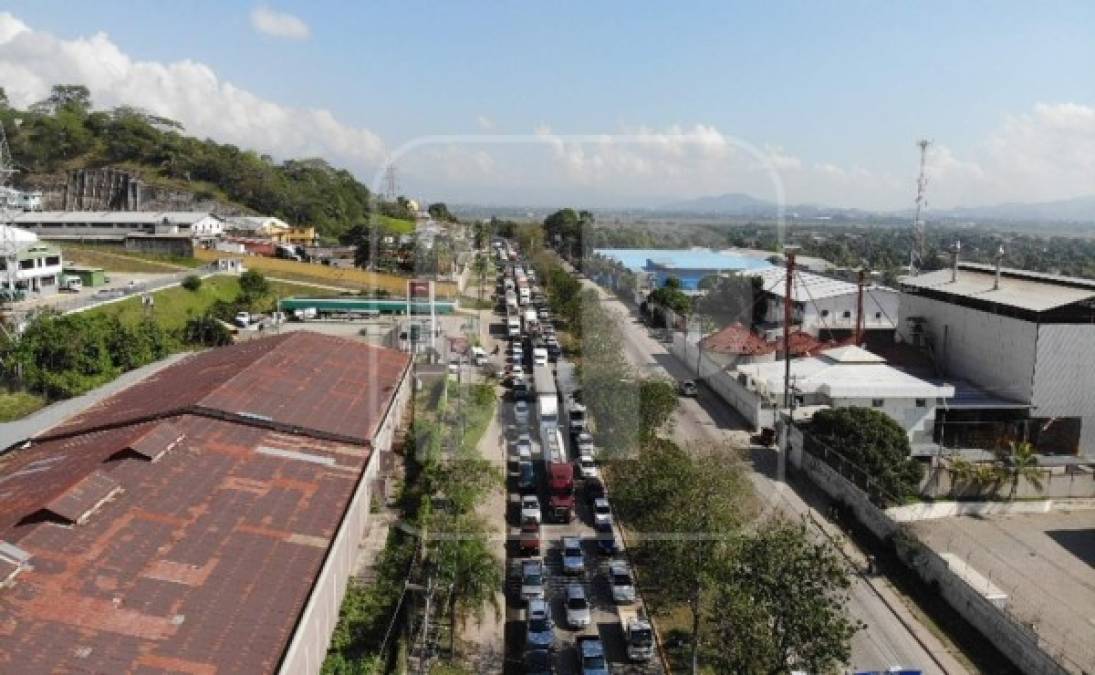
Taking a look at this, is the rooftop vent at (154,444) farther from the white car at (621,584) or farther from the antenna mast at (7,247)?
the antenna mast at (7,247)

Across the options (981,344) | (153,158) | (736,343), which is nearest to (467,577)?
(981,344)

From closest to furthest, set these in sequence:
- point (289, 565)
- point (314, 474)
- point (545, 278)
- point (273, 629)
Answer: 1. point (273, 629)
2. point (289, 565)
3. point (314, 474)
4. point (545, 278)

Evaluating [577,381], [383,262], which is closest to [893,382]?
[577,381]

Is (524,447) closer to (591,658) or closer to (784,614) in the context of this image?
(591,658)

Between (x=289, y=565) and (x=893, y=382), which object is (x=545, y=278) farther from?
(x=289, y=565)

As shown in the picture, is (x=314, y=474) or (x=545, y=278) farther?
(x=545, y=278)

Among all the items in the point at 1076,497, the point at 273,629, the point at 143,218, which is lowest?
the point at 1076,497

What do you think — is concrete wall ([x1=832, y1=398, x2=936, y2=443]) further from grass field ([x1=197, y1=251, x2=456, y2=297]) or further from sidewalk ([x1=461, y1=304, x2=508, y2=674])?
grass field ([x1=197, y1=251, x2=456, y2=297])

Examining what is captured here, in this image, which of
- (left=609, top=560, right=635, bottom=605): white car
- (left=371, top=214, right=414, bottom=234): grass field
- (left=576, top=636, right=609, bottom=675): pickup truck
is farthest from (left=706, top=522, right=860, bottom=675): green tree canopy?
(left=371, top=214, right=414, bottom=234): grass field
